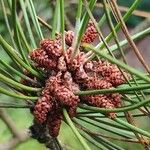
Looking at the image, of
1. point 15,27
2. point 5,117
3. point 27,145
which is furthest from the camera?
point 27,145

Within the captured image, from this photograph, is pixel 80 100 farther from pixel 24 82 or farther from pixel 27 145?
pixel 27 145

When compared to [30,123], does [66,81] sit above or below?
above

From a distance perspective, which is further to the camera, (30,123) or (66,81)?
(30,123)

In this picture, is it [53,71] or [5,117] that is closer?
[53,71]

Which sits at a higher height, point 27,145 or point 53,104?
point 53,104

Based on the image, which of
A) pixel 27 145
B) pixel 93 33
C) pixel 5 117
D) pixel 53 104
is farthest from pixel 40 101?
pixel 27 145

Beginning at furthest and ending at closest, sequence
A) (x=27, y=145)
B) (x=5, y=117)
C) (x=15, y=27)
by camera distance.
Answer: (x=27, y=145)
(x=5, y=117)
(x=15, y=27)

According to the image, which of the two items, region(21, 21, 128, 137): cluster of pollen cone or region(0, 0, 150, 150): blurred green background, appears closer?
region(21, 21, 128, 137): cluster of pollen cone

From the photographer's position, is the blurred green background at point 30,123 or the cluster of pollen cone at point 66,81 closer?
the cluster of pollen cone at point 66,81
